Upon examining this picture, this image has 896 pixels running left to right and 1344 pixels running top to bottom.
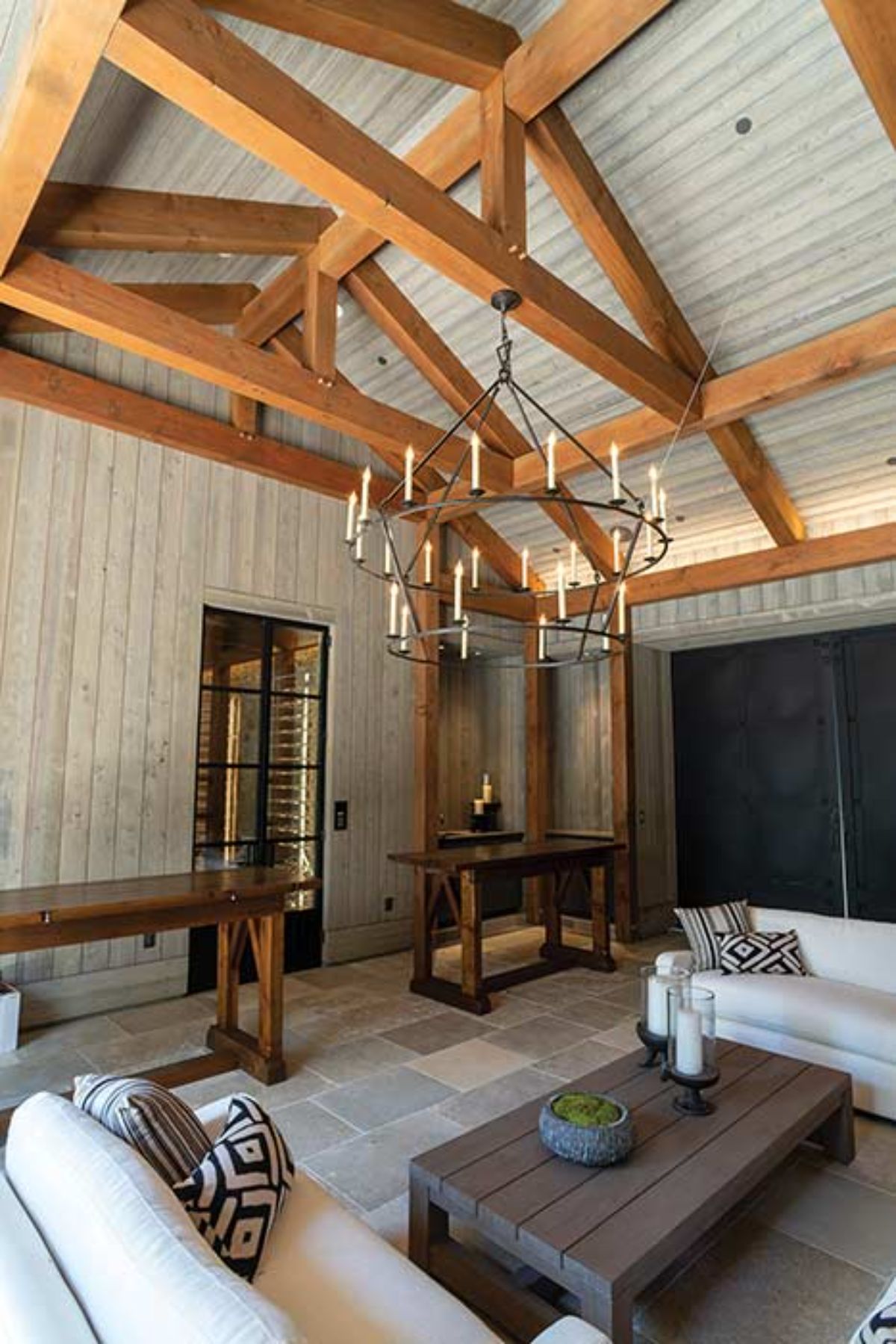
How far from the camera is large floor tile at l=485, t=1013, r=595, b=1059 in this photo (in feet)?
13.3

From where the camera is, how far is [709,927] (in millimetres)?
4207

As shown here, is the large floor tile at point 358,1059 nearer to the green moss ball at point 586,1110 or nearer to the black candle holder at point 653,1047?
the black candle holder at point 653,1047

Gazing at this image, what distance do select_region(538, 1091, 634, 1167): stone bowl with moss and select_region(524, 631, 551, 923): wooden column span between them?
16.2ft

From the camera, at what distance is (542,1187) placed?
6.57 ft

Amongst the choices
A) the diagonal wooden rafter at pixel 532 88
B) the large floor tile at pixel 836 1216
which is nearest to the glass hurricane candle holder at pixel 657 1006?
the large floor tile at pixel 836 1216

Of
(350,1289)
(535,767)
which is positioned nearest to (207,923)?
(350,1289)

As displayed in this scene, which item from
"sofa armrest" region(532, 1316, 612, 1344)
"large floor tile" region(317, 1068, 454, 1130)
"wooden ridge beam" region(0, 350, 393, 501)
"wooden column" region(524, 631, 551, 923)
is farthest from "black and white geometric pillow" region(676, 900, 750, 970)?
"wooden ridge beam" region(0, 350, 393, 501)

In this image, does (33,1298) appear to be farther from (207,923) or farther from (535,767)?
(535,767)

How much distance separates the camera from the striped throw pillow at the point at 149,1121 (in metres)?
1.57

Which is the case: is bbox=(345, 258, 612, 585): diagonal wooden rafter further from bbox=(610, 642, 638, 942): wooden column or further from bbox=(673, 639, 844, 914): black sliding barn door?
bbox=(673, 639, 844, 914): black sliding barn door

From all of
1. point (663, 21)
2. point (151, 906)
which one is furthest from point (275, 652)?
point (663, 21)

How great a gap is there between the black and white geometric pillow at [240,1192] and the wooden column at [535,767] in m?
5.57

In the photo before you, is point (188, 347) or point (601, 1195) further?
point (188, 347)

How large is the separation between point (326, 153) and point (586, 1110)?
324 cm
